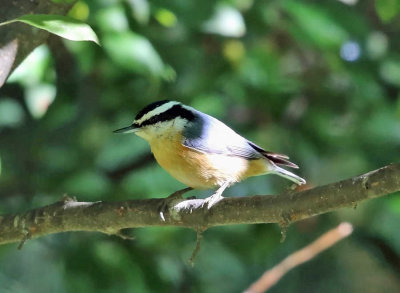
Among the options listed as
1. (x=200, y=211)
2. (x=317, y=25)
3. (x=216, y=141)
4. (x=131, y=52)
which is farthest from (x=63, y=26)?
(x=317, y=25)

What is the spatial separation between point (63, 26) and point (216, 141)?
156 centimetres

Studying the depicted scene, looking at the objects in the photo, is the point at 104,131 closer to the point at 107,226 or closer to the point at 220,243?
the point at 220,243

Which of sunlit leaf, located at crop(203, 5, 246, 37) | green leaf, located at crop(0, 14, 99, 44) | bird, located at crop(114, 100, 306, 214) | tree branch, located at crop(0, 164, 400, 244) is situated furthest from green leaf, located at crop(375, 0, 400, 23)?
sunlit leaf, located at crop(203, 5, 246, 37)

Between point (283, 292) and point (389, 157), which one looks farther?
point (283, 292)

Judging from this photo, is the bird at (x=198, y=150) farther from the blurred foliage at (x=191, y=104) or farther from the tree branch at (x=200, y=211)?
the tree branch at (x=200, y=211)

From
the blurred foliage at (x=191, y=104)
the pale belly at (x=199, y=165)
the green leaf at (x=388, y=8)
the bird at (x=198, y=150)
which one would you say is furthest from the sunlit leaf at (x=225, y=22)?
the green leaf at (x=388, y=8)

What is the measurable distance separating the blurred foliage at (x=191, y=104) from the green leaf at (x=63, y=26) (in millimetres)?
1298

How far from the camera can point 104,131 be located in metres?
4.50

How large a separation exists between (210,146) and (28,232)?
1070mm

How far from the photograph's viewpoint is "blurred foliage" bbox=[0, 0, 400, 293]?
3793 mm

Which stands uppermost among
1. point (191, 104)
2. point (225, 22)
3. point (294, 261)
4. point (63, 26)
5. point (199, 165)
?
point (63, 26)

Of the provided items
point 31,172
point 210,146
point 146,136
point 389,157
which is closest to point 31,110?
point 31,172

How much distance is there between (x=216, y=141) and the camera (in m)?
3.55

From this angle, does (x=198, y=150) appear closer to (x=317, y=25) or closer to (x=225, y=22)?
(x=225, y=22)
